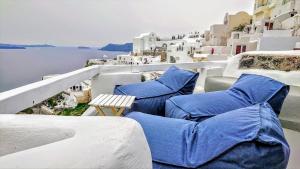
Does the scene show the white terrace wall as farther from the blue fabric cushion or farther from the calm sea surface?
the blue fabric cushion

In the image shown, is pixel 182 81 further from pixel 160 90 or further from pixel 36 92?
pixel 36 92

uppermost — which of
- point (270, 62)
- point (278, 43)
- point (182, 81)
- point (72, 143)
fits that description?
point (278, 43)

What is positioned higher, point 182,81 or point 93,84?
point 182,81

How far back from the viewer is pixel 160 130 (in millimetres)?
1139

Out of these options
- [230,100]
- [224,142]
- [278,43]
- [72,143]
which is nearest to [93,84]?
[230,100]

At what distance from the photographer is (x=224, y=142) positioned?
3.08ft

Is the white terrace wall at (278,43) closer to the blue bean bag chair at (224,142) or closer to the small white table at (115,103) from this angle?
the small white table at (115,103)

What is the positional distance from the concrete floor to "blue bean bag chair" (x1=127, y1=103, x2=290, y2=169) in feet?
3.03

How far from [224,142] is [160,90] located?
1574 millimetres

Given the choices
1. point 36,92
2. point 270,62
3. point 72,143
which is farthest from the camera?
point 270,62

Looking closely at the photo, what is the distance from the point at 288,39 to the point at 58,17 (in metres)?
9.66

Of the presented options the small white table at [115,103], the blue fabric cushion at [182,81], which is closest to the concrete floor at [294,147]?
the blue fabric cushion at [182,81]

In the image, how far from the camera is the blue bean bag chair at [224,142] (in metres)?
0.86

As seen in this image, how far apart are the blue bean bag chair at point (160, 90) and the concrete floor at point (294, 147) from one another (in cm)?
110
